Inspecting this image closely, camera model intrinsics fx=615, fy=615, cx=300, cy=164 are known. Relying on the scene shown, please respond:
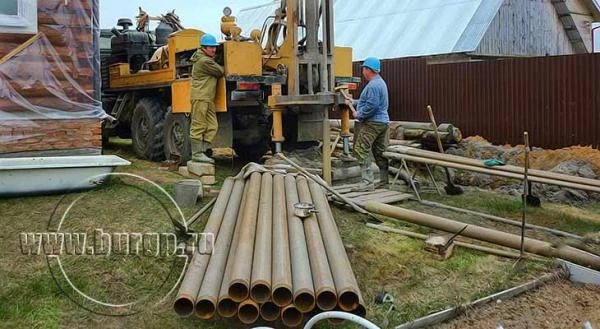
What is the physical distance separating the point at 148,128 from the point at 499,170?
6.00 m

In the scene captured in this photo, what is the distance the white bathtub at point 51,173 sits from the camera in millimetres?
6449

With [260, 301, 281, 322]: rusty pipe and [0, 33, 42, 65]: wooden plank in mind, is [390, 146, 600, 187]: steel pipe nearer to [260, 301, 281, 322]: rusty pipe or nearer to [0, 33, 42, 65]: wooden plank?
[260, 301, 281, 322]: rusty pipe

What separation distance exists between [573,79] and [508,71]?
146 cm

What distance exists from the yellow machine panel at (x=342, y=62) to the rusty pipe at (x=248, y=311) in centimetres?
637

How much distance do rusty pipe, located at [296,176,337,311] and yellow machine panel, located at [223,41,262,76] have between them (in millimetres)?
3397

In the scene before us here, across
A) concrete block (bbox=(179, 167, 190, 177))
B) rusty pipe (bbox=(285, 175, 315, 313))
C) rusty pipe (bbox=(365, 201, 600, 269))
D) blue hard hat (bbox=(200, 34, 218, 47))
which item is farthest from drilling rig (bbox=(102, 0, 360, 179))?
rusty pipe (bbox=(285, 175, 315, 313))

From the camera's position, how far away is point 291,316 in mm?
4156

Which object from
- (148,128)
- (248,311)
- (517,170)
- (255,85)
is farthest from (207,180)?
(248,311)

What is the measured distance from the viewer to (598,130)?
1157 cm

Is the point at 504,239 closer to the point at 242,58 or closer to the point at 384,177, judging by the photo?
the point at 384,177

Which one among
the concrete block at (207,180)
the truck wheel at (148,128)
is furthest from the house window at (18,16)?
the truck wheel at (148,128)

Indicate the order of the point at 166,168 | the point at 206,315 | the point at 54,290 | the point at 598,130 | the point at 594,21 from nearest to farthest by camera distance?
the point at 206,315 < the point at 54,290 < the point at 166,168 < the point at 598,130 < the point at 594,21

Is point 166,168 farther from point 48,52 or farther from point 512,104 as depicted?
point 512,104

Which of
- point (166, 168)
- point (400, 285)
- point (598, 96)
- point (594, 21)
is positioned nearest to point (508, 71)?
point (598, 96)
